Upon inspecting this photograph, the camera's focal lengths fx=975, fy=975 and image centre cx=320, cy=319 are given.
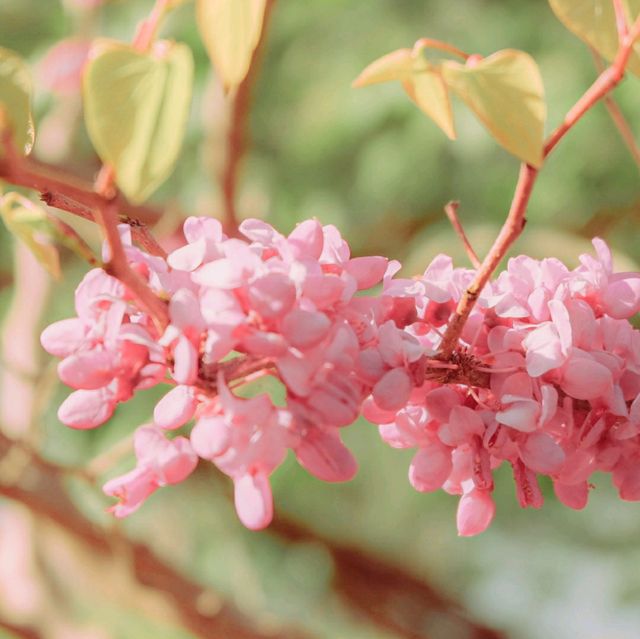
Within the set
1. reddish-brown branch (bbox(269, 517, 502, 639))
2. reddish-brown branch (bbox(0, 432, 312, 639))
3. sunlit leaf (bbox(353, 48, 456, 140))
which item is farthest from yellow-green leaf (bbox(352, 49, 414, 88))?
reddish-brown branch (bbox(269, 517, 502, 639))

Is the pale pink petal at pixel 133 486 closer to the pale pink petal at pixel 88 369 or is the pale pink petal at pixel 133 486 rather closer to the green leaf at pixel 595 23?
the pale pink petal at pixel 88 369

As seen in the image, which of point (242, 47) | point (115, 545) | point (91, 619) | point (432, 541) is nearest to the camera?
point (242, 47)

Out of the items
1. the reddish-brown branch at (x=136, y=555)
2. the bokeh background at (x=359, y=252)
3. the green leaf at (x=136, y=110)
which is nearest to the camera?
the green leaf at (x=136, y=110)

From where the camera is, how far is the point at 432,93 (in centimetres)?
27

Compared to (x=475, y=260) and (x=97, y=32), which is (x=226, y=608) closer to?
(x=475, y=260)

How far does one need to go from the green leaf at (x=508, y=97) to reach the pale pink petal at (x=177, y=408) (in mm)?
107

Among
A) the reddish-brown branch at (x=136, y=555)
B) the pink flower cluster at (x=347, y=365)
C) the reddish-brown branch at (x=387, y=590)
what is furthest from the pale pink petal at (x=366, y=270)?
the reddish-brown branch at (x=387, y=590)

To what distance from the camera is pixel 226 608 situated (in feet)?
2.60

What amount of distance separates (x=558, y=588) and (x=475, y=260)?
91 cm

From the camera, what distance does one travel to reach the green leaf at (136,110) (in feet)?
0.71

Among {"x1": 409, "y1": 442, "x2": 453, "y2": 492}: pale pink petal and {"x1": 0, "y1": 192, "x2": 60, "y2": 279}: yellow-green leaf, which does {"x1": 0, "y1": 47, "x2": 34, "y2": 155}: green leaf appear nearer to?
{"x1": 0, "y1": 192, "x2": 60, "y2": 279}: yellow-green leaf


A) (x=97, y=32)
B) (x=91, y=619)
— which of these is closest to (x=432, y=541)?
(x=91, y=619)

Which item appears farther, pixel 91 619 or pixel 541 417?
pixel 91 619

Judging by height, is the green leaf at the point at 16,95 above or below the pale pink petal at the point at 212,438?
above
